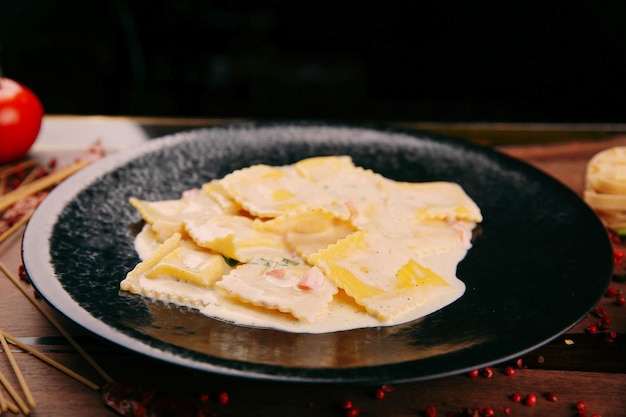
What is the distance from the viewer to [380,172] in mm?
4031

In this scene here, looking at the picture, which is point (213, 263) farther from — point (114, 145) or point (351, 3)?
point (351, 3)

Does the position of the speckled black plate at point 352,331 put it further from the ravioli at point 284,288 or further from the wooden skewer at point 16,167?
the wooden skewer at point 16,167

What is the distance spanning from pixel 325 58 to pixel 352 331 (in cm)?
576

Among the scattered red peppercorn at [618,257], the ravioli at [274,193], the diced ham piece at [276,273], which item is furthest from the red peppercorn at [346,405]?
the scattered red peppercorn at [618,257]

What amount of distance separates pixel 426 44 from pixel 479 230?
4973 mm

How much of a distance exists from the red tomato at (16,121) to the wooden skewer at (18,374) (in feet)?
6.60

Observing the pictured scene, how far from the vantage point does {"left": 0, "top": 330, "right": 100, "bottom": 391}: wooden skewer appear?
7.71 feet

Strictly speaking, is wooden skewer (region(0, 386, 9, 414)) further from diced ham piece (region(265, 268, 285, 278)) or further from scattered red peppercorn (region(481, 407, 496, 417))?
scattered red peppercorn (region(481, 407, 496, 417))

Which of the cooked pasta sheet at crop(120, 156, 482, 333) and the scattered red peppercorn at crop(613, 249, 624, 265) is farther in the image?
the scattered red peppercorn at crop(613, 249, 624, 265)

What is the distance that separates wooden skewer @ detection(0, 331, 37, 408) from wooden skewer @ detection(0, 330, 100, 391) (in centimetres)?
3

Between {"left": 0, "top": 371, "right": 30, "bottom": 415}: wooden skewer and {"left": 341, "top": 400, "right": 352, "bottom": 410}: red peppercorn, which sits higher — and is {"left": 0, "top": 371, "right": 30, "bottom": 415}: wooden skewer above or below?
above

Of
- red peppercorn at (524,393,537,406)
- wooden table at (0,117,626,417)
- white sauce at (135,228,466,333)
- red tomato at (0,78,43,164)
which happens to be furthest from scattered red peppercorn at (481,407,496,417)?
red tomato at (0,78,43,164)

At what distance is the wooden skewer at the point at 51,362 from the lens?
235 cm

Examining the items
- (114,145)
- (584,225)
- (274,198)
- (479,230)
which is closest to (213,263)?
(274,198)
